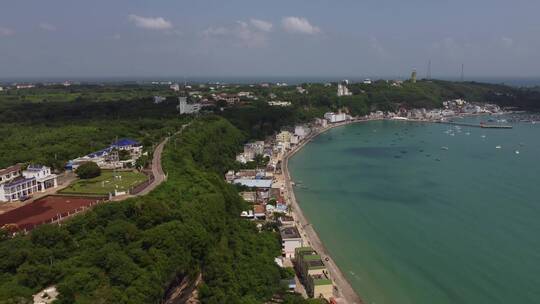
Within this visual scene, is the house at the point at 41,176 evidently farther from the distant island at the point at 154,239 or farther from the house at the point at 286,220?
the house at the point at 286,220

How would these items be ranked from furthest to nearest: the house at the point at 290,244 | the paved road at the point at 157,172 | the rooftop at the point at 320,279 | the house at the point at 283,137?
1. the house at the point at 283,137
2. the house at the point at 290,244
3. the paved road at the point at 157,172
4. the rooftop at the point at 320,279

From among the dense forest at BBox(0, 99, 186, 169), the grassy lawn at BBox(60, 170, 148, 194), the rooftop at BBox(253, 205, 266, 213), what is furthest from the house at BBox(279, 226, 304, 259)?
the dense forest at BBox(0, 99, 186, 169)

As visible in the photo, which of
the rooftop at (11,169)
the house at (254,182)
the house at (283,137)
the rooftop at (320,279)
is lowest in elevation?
the rooftop at (320,279)

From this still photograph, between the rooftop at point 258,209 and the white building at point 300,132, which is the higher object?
the white building at point 300,132

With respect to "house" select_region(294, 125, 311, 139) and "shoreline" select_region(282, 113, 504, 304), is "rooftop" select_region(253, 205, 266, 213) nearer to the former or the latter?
"shoreline" select_region(282, 113, 504, 304)

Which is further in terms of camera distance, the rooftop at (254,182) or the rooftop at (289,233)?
the rooftop at (254,182)

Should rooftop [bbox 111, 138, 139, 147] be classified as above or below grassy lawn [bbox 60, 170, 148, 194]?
above

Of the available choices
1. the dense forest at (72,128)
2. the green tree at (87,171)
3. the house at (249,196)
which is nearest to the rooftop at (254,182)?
the house at (249,196)
